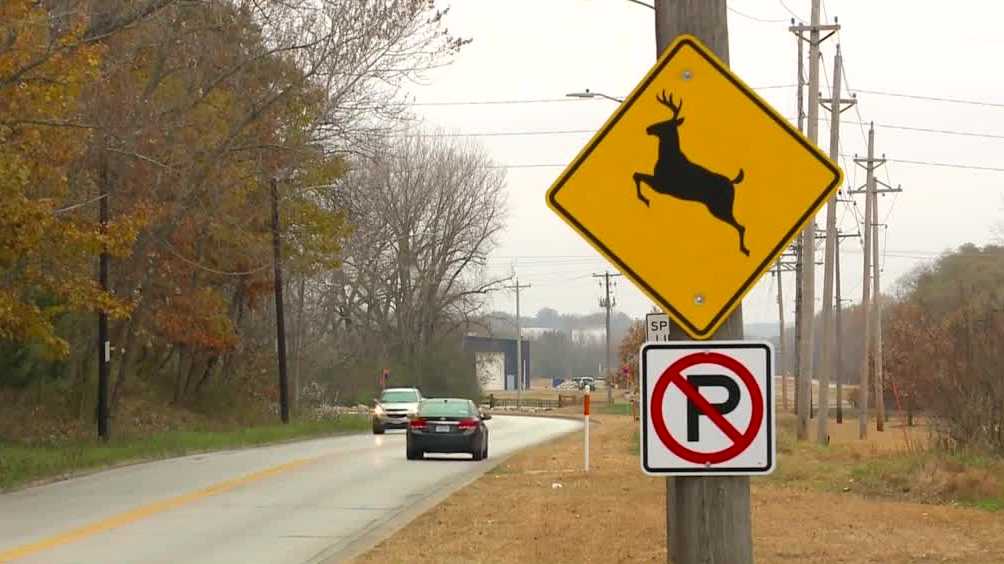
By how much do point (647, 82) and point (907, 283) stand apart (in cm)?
12408

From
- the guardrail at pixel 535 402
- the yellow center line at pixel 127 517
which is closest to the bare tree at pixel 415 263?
the guardrail at pixel 535 402

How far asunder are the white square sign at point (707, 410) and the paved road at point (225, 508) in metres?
9.98

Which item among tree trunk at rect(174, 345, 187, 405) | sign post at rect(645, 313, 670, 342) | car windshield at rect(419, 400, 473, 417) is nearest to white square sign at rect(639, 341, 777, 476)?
sign post at rect(645, 313, 670, 342)

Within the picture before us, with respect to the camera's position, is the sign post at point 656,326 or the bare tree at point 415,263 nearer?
the sign post at point 656,326

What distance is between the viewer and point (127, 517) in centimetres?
1894

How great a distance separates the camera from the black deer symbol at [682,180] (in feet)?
17.6

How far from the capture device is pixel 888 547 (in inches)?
573

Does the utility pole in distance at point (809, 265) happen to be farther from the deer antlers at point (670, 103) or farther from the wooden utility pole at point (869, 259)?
the deer antlers at point (670, 103)

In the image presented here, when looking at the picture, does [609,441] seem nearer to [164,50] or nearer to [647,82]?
[164,50]

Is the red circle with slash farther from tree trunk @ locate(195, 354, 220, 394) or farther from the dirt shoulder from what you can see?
tree trunk @ locate(195, 354, 220, 394)

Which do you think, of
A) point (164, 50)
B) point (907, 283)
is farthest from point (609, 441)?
point (907, 283)

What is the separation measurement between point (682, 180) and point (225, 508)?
1595 centimetres

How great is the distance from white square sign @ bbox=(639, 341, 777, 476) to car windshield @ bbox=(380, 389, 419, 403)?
150 ft

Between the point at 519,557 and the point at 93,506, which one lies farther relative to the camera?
the point at 93,506
